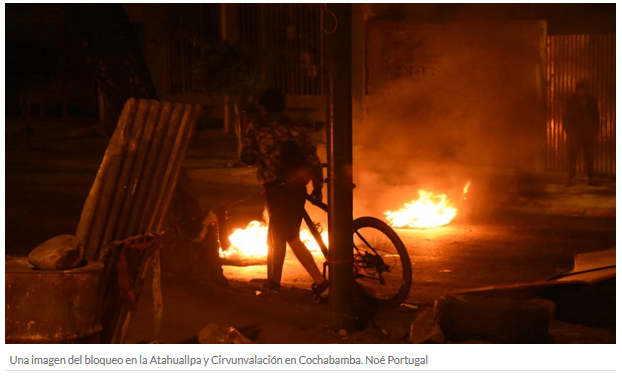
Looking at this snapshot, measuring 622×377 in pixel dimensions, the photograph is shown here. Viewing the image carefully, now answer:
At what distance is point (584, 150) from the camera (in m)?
13.1

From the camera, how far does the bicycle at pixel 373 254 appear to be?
6.25 meters

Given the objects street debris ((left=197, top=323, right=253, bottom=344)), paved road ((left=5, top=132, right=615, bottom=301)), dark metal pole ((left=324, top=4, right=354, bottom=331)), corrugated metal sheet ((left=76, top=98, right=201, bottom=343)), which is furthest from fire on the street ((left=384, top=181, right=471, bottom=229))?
corrugated metal sheet ((left=76, top=98, right=201, bottom=343))

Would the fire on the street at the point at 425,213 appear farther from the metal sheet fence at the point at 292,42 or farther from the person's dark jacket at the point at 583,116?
the metal sheet fence at the point at 292,42

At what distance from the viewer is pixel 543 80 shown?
14273 millimetres

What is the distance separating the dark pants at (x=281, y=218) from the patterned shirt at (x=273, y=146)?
102 mm

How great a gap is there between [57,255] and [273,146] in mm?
2282

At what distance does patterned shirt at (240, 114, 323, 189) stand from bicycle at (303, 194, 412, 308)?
31 cm

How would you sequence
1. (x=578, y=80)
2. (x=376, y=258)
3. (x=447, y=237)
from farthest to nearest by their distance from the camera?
(x=578, y=80) < (x=447, y=237) < (x=376, y=258)

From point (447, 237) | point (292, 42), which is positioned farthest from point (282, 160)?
point (292, 42)

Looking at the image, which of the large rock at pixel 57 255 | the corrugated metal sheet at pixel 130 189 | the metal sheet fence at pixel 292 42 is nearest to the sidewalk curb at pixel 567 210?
the corrugated metal sheet at pixel 130 189

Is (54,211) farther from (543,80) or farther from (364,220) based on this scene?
(543,80)

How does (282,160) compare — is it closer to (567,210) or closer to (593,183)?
(567,210)

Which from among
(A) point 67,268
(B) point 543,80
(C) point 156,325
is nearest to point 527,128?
(B) point 543,80

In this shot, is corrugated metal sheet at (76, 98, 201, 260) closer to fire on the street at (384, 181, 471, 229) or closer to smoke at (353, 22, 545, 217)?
fire on the street at (384, 181, 471, 229)
